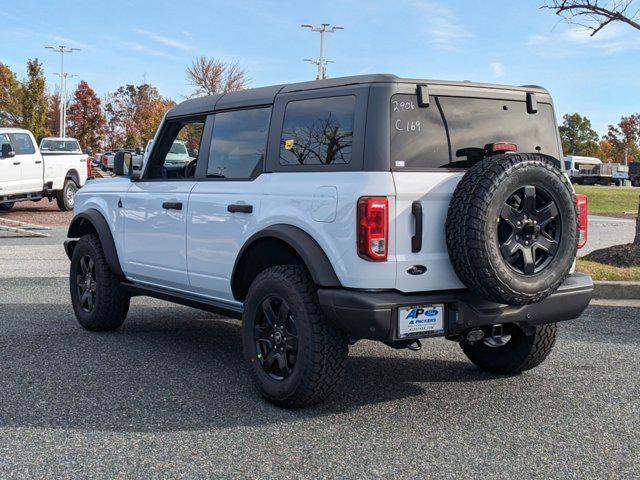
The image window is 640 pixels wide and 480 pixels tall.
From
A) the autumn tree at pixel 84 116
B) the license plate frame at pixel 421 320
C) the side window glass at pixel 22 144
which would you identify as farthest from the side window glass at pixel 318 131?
the autumn tree at pixel 84 116

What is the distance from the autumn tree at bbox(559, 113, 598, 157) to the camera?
9306 centimetres

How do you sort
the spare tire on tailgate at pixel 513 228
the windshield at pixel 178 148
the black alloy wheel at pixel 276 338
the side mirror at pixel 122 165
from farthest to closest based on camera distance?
1. the side mirror at pixel 122 165
2. the windshield at pixel 178 148
3. the black alloy wheel at pixel 276 338
4. the spare tire on tailgate at pixel 513 228

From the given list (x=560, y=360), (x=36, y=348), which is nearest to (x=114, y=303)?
(x=36, y=348)

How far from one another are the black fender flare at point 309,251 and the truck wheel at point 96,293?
2.48 meters

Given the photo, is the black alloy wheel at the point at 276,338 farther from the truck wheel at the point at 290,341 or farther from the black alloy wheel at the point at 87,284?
the black alloy wheel at the point at 87,284

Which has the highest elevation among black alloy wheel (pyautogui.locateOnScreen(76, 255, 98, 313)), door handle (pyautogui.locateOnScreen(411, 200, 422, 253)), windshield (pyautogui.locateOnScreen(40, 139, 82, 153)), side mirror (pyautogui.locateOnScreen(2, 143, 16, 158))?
windshield (pyautogui.locateOnScreen(40, 139, 82, 153))

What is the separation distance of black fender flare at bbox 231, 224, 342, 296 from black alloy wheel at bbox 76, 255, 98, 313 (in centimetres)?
276

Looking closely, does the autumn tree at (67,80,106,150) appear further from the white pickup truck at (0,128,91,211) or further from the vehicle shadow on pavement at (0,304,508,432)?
the vehicle shadow on pavement at (0,304,508,432)

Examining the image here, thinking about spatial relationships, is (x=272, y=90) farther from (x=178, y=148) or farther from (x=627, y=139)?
(x=627, y=139)

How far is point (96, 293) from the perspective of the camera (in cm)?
669

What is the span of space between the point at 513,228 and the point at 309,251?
1134 mm

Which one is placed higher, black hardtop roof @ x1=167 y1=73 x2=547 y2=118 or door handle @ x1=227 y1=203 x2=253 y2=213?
black hardtop roof @ x1=167 y1=73 x2=547 y2=118

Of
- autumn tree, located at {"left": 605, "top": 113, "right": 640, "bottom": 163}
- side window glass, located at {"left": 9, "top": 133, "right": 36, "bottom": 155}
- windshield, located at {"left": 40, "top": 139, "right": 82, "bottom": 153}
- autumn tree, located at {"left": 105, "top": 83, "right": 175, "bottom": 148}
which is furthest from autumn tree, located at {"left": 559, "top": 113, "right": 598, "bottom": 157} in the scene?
side window glass, located at {"left": 9, "top": 133, "right": 36, "bottom": 155}

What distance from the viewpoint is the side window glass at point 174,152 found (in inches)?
238
